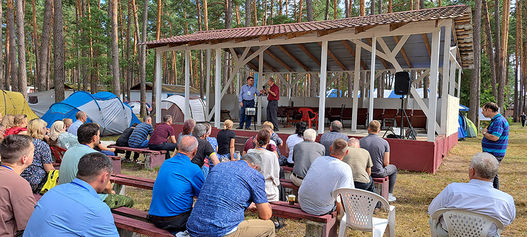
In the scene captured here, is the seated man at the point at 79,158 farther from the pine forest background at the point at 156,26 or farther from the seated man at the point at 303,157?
the pine forest background at the point at 156,26

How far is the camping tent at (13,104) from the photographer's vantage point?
42.6 ft

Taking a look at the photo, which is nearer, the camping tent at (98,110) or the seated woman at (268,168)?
the seated woman at (268,168)

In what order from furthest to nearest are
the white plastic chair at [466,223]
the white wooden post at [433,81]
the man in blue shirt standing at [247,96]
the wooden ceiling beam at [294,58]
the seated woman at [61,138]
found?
1. the wooden ceiling beam at [294,58]
2. the man in blue shirt standing at [247,96]
3. the white wooden post at [433,81]
4. the seated woman at [61,138]
5. the white plastic chair at [466,223]

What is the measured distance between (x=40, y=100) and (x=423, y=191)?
17.9 metres

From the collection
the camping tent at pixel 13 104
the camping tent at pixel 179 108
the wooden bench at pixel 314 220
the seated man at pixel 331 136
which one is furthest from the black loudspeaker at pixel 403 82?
the camping tent at pixel 13 104

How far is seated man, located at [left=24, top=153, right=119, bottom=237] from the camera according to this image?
1.75m

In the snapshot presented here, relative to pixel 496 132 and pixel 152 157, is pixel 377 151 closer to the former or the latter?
pixel 496 132

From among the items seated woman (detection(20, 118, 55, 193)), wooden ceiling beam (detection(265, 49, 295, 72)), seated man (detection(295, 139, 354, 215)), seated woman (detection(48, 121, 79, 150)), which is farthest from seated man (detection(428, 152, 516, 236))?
wooden ceiling beam (detection(265, 49, 295, 72))

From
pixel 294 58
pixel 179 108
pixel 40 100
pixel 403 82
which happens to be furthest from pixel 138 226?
pixel 40 100

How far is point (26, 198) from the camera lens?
2328mm

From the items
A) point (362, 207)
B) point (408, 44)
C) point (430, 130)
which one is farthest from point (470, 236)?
point (408, 44)

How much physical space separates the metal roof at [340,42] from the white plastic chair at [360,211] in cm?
487

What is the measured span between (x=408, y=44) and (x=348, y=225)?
8.34 meters

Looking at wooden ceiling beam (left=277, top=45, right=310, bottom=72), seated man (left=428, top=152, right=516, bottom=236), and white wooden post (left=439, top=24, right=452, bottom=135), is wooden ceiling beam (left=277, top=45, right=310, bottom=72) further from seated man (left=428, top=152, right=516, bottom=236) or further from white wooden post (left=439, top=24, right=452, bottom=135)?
seated man (left=428, top=152, right=516, bottom=236)
